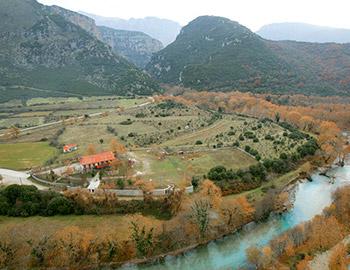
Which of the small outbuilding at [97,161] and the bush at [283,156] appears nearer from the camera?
the small outbuilding at [97,161]

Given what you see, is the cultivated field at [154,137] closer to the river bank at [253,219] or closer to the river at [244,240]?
the river bank at [253,219]

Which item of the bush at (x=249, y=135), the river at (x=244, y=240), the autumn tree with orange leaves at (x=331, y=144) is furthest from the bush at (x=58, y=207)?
the autumn tree with orange leaves at (x=331, y=144)

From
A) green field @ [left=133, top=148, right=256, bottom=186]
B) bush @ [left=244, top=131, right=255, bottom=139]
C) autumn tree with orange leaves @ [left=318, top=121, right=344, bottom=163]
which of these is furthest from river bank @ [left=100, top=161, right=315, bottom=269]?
bush @ [left=244, top=131, right=255, bottom=139]

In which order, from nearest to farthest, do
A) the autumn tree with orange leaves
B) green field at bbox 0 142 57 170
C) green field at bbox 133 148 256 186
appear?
green field at bbox 133 148 256 186 → green field at bbox 0 142 57 170 → the autumn tree with orange leaves

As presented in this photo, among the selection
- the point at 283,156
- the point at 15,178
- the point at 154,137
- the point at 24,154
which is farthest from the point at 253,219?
the point at 24,154

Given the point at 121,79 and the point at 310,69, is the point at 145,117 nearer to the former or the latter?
the point at 121,79

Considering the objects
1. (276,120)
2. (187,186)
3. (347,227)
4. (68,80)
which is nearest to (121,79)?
(68,80)

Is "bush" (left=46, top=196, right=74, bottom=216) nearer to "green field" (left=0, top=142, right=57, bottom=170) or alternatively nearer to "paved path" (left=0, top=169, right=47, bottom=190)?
"paved path" (left=0, top=169, right=47, bottom=190)
